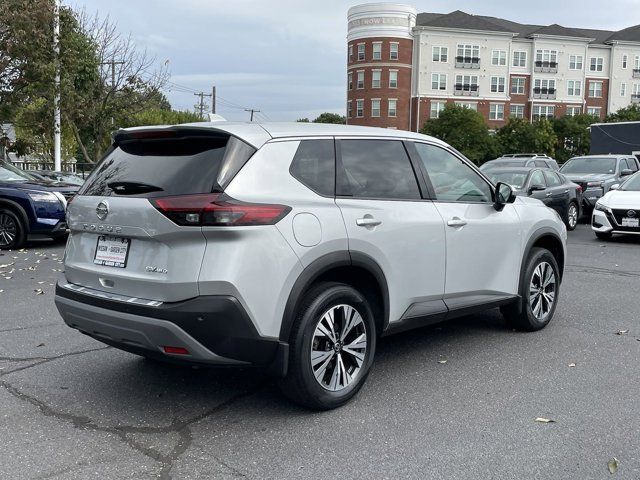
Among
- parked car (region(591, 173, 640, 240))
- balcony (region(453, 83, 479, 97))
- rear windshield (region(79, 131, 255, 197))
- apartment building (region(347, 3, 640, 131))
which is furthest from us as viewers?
balcony (region(453, 83, 479, 97))

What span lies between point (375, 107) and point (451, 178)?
6681cm

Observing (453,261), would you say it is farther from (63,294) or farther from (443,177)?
(63,294)

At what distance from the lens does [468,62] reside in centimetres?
7038

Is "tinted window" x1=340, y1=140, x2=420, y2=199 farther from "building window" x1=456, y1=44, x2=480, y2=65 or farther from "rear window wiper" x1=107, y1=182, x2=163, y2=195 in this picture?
"building window" x1=456, y1=44, x2=480, y2=65

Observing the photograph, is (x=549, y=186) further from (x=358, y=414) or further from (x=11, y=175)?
(x=358, y=414)

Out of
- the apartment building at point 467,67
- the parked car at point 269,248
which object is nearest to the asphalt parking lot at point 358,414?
the parked car at point 269,248

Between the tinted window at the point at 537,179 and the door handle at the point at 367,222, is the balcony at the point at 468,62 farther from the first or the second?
the door handle at the point at 367,222

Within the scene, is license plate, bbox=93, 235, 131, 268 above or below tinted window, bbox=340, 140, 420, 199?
below

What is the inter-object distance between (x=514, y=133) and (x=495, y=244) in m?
57.0

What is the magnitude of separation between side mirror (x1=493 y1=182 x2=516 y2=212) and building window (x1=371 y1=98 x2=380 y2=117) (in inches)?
2608

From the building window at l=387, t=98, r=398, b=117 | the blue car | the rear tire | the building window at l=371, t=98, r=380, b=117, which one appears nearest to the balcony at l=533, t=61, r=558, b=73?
the building window at l=387, t=98, r=398, b=117

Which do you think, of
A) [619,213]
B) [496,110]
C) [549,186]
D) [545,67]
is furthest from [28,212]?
[545,67]

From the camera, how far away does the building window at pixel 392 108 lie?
69688 mm

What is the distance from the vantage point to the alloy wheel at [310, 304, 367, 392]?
13.0 feet
